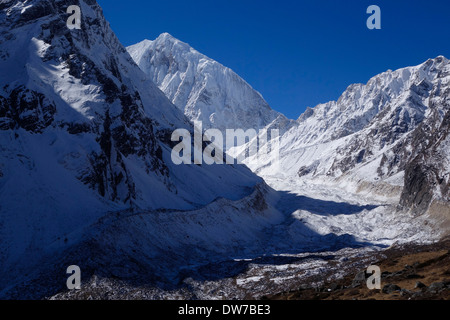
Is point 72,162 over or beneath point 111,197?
over

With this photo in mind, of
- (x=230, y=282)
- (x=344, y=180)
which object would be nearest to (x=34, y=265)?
(x=230, y=282)

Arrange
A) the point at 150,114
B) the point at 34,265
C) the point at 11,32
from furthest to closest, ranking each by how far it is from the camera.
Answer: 1. the point at 150,114
2. the point at 11,32
3. the point at 34,265

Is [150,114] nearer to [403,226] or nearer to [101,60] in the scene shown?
[101,60]

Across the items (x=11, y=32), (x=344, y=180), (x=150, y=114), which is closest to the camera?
(x=11, y=32)

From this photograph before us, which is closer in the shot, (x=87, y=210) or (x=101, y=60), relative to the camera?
(x=87, y=210)

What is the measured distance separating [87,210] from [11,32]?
49857mm

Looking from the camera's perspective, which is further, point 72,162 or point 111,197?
point 111,197

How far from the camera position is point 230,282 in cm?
5034

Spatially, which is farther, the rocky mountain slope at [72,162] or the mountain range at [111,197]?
the rocky mountain slope at [72,162]

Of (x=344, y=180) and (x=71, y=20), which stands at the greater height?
(x=71, y=20)

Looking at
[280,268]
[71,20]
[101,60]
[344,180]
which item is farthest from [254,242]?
[344,180]

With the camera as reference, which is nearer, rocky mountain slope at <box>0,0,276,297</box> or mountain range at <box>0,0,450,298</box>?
mountain range at <box>0,0,450,298</box>

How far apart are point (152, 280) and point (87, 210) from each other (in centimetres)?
1632
